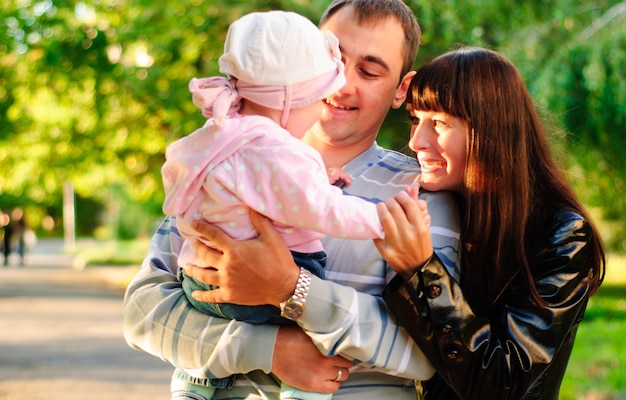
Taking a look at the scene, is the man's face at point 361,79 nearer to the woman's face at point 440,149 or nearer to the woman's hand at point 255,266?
the woman's face at point 440,149

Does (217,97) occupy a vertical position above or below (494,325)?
above

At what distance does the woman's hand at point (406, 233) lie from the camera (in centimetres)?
223

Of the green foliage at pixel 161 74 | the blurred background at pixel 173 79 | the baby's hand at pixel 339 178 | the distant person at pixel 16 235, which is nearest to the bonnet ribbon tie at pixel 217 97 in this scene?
the baby's hand at pixel 339 178

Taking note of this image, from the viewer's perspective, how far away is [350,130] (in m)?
2.85

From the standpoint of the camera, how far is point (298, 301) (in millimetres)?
2270

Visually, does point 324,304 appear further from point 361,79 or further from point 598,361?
point 598,361

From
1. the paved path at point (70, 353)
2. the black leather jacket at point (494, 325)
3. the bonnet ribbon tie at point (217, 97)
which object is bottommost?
the paved path at point (70, 353)

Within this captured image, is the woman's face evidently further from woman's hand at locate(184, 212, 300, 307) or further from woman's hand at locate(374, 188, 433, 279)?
woman's hand at locate(184, 212, 300, 307)

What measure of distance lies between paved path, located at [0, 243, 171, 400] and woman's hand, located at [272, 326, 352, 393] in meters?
6.67

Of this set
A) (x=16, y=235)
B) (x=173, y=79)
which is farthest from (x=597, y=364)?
(x=16, y=235)

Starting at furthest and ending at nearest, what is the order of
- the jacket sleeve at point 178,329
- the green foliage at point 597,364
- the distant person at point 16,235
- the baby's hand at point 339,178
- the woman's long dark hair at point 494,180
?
the distant person at point 16,235 < the green foliage at point 597,364 < the baby's hand at point 339,178 < the woman's long dark hair at point 494,180 < the jacket sleeve at point 178,329

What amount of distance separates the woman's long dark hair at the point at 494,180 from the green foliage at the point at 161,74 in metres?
2.03

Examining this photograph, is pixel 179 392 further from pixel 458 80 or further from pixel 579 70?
pixel 579 70

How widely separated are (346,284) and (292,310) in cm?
23
